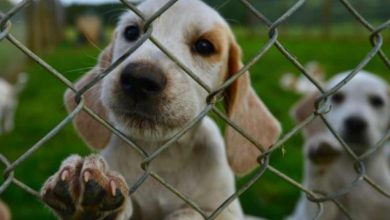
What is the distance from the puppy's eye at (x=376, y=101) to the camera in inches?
184

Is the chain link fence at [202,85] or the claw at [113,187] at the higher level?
the chain link fence at [202,85]

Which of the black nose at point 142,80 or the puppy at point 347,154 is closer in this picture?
the black nose at point 142,80

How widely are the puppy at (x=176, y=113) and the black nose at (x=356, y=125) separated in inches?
60.6

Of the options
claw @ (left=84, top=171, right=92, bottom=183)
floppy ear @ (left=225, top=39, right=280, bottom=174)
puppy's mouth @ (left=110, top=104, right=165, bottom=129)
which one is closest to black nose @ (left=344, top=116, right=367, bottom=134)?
floppy ear @ (left=225, top=39, right=280, bottom=174)

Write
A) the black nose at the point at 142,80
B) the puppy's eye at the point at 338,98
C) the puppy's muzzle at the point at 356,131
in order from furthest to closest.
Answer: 1. the puppy's eye at the point at 338,98
2. the puppy's muzzle at the point at 356,131
3. the black nose at the point at 142,80

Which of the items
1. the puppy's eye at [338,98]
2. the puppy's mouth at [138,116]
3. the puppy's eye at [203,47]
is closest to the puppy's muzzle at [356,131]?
the puppy's eye at [338,98]

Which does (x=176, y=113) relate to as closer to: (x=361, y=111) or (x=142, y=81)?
(x=142, y=81)

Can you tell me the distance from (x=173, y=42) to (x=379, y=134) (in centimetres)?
231

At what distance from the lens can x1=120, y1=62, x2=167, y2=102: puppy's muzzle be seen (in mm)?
2205

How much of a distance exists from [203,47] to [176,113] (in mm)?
504

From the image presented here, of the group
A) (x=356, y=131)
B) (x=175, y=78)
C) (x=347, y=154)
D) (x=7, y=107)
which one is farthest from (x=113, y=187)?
(x=7, y=107)

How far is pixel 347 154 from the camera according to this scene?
427 centimetres

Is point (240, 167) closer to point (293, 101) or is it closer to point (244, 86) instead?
point (244, 86)

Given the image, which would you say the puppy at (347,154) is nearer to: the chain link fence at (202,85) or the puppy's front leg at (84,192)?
the chain link fence at (202,85)
